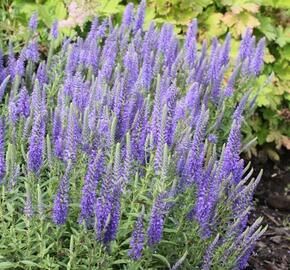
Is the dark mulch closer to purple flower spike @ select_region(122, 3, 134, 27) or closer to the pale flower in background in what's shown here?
purple flower spike @ select_region(122, 3, 134, 27)

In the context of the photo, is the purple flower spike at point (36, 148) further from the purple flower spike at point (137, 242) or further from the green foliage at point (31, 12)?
the green foliage at point (31, 12)

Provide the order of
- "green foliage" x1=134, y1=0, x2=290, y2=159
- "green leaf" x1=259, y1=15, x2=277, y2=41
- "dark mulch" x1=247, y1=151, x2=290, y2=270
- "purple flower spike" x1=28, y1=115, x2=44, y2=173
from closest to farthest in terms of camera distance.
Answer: "purple flower spike" x1=28, y1=115, x2=44, y2=173 → "dark mulch" x1=247, y1=151, x2=290, y2=270 → "green foliage" x1=134, y1=0, x2=290, y2=159 → "green leaf" x1=259, y1=15, x2=277, y2=41

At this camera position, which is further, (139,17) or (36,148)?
(139,17)

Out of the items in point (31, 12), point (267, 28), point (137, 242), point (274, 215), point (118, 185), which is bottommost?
point (274, 215)

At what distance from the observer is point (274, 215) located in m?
5.79

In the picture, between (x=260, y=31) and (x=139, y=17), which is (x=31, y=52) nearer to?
(x=139, y=17)

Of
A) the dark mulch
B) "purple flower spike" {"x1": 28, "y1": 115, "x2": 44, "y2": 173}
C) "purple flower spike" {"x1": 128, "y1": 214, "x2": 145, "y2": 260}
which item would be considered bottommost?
the dark mulch

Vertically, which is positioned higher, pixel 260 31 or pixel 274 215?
pixel 260 31

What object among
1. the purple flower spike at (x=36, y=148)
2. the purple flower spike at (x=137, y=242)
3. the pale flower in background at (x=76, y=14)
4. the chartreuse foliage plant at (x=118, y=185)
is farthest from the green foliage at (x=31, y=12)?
the purple flower spike at (x=137, y=242)

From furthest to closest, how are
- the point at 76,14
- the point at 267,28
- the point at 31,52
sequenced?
the point at 267,28 → the point at 76,14 → the point at 31,52

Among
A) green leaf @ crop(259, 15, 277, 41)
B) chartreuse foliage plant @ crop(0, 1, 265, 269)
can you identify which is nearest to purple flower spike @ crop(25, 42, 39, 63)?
chartreuse foliage plant @ crop(0, 1, 265, 269)

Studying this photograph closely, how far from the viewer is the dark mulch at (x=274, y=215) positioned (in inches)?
199

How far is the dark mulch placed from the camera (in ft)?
16.6

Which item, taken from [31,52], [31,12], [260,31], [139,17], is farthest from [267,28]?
[31,52]
